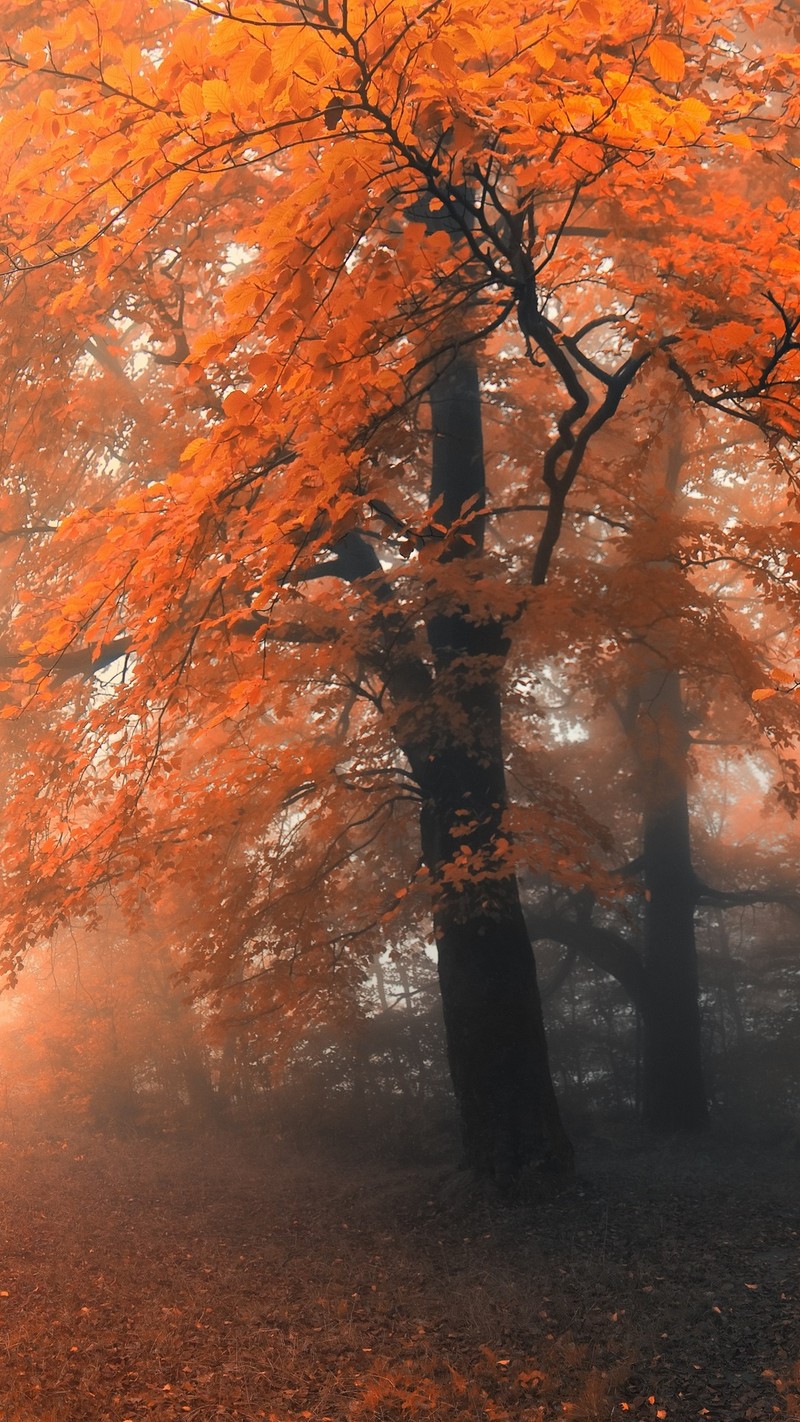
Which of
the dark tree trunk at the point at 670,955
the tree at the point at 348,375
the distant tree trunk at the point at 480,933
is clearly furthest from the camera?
the dark tree trunk at the point at 670,955

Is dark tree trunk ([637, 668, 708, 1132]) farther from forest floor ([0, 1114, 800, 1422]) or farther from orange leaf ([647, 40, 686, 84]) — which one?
orange leaf ([647, 40, 686, 84])

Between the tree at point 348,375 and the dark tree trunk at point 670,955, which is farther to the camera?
the dark tree trunk at point 670,955

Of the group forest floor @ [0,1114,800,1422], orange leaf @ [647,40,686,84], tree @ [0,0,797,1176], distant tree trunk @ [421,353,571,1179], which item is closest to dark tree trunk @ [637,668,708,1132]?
forest floor @ [0,1114,800,1422]

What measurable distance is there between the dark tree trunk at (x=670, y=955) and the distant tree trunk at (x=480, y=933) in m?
4.15

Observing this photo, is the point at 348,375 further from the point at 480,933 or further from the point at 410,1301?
the point at 480,933

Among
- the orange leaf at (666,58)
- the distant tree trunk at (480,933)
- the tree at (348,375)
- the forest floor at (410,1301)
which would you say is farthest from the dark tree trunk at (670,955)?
the orange leaf at (666,58)

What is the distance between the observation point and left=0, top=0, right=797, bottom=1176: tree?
3.59 meters

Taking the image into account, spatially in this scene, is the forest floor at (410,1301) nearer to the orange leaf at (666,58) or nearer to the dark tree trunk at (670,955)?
the dark tree trunk at (670,955)

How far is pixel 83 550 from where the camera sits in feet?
30.6

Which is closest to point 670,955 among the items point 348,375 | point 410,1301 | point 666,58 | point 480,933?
point 480,933

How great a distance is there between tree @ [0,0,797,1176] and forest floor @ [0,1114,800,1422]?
1110 millimetres

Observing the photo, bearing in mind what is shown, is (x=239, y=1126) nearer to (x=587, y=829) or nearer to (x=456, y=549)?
(x=587, y=829)

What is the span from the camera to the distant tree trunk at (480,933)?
825 centimetres

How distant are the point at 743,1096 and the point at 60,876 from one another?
34.6 feet
